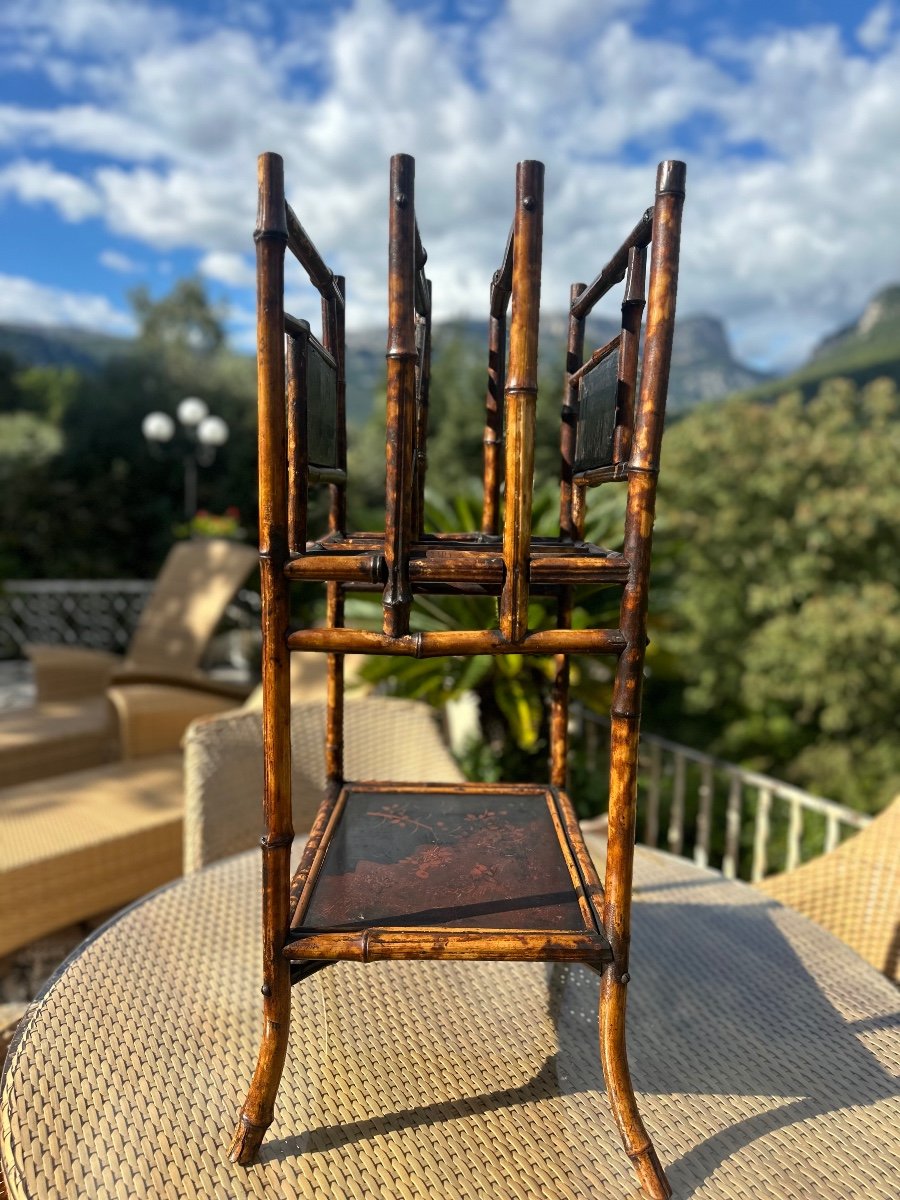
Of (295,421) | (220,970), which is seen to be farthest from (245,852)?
(295,421)

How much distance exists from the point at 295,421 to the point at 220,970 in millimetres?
863

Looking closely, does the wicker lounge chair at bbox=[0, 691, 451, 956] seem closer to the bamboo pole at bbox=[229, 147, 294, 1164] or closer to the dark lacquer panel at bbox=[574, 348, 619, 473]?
the bamboo pole at bbox=[229, 147, 294, 1164]

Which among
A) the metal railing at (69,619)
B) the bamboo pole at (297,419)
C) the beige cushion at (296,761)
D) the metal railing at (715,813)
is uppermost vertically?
the bamboo pole at (297,419)

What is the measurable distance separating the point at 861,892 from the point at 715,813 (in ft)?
15.9

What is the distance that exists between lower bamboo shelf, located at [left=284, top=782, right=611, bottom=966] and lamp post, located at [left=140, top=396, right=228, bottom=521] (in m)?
8.16

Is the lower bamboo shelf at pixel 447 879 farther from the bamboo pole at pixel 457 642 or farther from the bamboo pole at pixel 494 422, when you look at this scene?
the bamboo pole at pixel 494 422

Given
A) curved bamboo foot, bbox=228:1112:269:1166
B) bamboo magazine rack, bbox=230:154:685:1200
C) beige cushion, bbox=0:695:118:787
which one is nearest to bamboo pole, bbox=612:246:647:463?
bamboo magazine rack, bbox=230:154:685:1200

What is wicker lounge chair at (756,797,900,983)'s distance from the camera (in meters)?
1.38

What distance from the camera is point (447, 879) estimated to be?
938 millimetres

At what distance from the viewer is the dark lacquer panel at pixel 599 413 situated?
3.08ft

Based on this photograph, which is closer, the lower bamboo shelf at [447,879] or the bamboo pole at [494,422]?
the lower bamboo shelf at [447,879]

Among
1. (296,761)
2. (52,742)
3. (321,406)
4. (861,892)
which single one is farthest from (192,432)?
(861,892)

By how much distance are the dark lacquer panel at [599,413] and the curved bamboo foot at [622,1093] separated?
620 mm

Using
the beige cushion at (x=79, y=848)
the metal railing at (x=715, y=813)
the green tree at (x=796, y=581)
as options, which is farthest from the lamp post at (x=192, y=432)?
the beige cushion at (x=79, y=848)
